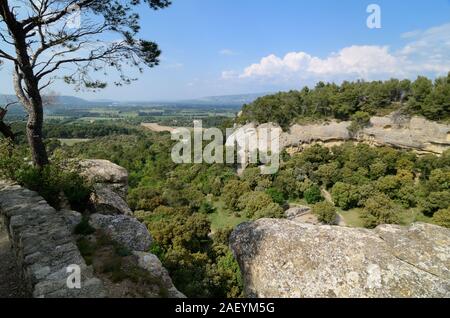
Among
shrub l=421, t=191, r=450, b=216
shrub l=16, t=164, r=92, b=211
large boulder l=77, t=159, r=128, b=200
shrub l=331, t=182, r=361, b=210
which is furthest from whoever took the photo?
shrub l=331, t=182, r=361, b=210

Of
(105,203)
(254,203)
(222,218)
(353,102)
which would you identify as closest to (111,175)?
(105,203)

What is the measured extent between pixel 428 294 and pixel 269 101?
38.6 meters

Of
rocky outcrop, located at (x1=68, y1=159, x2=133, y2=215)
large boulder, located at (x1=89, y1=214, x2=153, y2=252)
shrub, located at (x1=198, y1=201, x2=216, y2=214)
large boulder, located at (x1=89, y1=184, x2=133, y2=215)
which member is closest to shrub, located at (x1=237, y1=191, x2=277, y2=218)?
shrub, located at (x1=198, y1=201, x2=216, y2=214)

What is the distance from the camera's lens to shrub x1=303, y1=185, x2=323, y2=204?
29.8 m

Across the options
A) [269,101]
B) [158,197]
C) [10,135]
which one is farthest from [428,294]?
[269,101]

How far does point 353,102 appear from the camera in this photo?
39.0 metres

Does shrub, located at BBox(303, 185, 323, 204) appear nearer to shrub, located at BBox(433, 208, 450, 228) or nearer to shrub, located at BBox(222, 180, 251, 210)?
shrub, located at BBox(222, 180, 251, 210)

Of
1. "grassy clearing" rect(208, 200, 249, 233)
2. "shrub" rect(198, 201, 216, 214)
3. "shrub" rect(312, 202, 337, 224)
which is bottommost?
"grassy clearing" rect(208, 200, 249, 233)

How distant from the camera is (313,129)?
4000 cm

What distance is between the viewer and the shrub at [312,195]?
1172 inches

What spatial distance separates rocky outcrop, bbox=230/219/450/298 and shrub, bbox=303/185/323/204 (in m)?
21.8

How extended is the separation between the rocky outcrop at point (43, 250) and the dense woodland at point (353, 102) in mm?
37905

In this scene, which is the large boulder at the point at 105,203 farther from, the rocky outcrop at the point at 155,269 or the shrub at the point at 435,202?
the shrub at the point at 435,202
